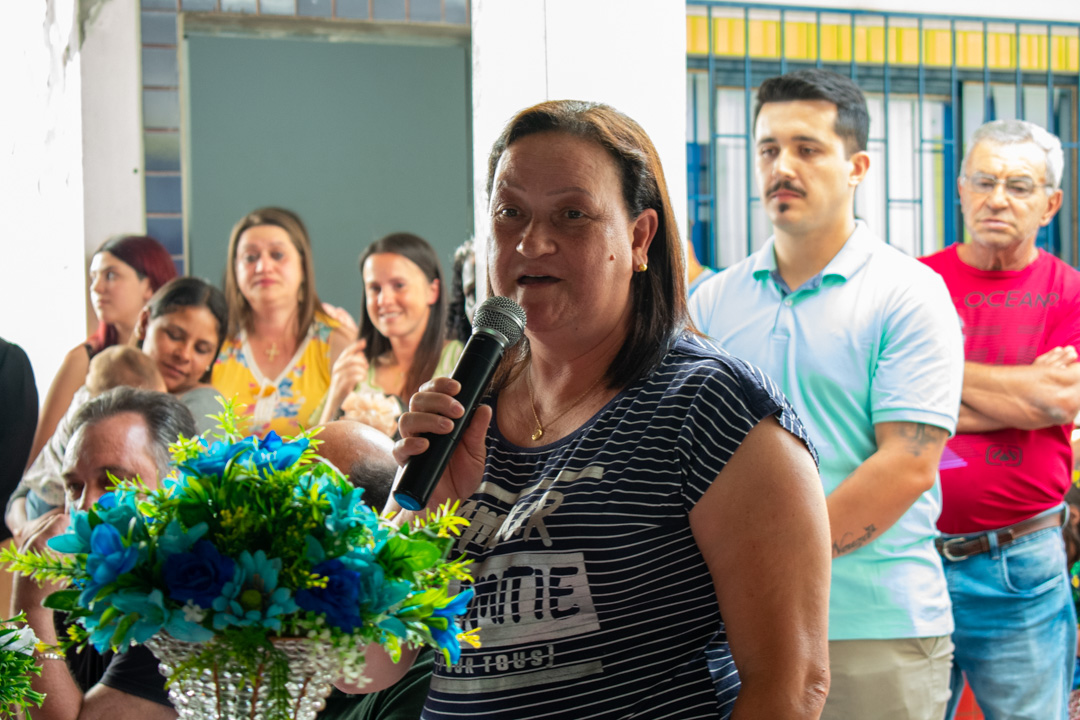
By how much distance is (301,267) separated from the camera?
329cm

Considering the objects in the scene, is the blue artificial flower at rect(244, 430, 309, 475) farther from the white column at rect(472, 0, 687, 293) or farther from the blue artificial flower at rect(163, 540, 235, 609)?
the white column at rect(472, 0, 687, 293)

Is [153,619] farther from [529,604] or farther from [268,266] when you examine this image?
[268,266]

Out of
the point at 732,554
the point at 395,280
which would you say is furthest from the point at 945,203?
the point at 732,554

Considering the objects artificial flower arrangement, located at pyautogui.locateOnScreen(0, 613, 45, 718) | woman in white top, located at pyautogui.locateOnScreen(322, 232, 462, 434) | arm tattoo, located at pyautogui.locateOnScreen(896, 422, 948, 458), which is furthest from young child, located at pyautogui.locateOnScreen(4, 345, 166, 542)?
arm tattoo, located at pyautogui.locateOnScreen(896, 422, 948, 458)

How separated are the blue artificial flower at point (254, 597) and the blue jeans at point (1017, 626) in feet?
6.85

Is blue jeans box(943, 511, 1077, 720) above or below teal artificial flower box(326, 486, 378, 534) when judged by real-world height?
below

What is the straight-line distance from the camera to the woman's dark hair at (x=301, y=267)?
325cm

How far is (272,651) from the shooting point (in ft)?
2.74

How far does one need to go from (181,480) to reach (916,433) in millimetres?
1570

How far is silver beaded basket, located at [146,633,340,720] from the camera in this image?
0.85 meters

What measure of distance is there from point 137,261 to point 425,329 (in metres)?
0.94

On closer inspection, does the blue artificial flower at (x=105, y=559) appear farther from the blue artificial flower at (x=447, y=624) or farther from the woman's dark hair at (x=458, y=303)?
the woman's dark hair at (x=458, y=303)

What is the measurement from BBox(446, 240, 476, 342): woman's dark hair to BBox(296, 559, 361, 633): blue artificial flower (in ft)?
7.95

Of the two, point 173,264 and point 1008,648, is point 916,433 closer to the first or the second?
point 1008,648
